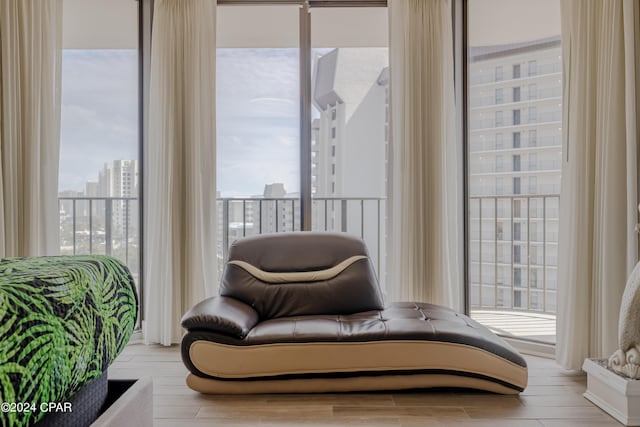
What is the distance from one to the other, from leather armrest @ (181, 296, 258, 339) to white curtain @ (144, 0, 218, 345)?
2.90 feet

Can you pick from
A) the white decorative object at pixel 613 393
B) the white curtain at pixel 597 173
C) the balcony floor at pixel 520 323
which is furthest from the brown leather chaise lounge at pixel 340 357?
the balcony floor at pixel 520 323

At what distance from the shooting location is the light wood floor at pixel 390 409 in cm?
218

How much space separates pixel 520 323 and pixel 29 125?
160 inches

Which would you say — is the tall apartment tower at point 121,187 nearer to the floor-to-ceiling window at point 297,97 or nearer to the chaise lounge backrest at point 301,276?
the floor-to-ceiling window at point 297,97

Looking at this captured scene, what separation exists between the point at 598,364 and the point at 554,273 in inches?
58.1

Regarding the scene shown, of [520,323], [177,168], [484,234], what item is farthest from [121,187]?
[520,323]

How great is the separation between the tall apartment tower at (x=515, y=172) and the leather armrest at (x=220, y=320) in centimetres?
216

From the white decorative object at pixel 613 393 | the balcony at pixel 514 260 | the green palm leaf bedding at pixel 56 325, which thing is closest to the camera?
the green palm leaf bedding at pixel 56 325

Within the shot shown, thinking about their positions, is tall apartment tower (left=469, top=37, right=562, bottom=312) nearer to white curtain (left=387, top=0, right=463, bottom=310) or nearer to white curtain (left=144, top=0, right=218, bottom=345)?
white curtain (left=387, top=0, right=463, bottom=310)

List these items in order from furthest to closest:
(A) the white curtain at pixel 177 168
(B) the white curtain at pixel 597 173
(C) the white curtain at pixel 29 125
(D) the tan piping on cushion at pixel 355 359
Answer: (A) the white curtain at pixel 177 168 < (C) the white curtain at pixel 29 125 < (B) the white curtain at pixel 597 173 < (D) the tan piping on cushion at pixel 355 359

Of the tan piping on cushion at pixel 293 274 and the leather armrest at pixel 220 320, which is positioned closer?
the leather armrest at pixel 220 320

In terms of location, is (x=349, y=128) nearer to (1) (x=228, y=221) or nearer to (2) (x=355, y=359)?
(1) (x=228, y=221)

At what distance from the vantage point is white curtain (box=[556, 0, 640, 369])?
2.66m

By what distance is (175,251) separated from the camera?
138 inches
